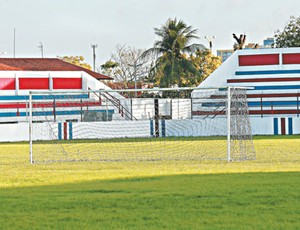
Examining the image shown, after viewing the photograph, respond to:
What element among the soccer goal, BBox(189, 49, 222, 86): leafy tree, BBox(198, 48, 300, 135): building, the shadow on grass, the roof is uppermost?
BBox(189, 49, 222, 86): leafy tree

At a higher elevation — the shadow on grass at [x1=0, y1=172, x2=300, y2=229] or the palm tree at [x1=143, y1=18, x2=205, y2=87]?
the palm tree at [x1=143, y1=18, x2=205, y2=87]

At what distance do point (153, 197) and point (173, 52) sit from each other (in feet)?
179

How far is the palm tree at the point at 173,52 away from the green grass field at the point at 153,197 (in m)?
46.6

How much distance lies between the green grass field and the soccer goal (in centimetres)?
434

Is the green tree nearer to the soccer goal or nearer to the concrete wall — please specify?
the soccer goal

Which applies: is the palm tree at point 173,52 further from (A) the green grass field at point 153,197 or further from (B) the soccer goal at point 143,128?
(A) the green grass field at point 153,197

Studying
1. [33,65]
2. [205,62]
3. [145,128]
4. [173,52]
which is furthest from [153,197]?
[205,62]

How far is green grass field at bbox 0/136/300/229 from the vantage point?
923 centimetres

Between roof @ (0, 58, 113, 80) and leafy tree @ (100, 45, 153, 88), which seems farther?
leafy tree @ (100, 45, 153, 88)

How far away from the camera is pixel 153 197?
37.5ft

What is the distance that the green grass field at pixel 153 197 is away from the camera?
923 cm

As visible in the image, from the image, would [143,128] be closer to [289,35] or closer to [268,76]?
[268,76]

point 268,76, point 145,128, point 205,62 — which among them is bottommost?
point 145,128

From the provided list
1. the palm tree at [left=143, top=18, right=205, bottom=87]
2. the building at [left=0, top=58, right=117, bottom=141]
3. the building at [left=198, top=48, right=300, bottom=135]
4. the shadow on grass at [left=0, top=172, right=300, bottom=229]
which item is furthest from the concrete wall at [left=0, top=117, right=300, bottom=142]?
the palm tree at [left=143, top=18, right=205, bottom=87]
